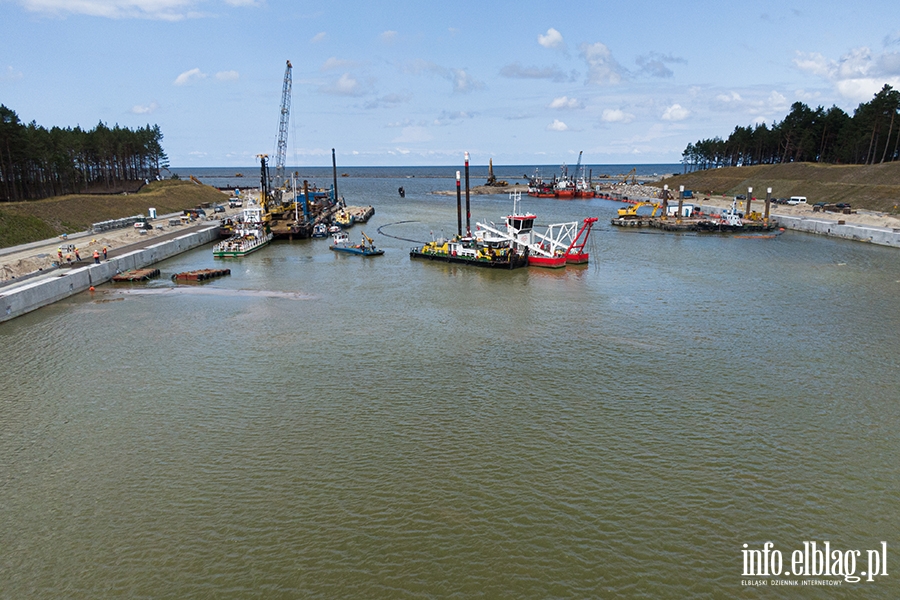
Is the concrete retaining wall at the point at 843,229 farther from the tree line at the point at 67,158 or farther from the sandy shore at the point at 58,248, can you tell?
the tree line at the point at 67,158

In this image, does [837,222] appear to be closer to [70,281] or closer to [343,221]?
[343,221]

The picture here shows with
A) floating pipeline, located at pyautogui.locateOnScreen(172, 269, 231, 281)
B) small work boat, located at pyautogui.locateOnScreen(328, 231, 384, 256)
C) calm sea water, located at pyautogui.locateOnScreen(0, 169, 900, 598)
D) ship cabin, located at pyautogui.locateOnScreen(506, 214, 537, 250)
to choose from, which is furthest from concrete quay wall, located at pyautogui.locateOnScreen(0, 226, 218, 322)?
ship cabin, located at pyautogui.locateOnScreen(506, 214, 537, 250)

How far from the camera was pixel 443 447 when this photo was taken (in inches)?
787

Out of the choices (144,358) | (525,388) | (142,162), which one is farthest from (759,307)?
(142,162)

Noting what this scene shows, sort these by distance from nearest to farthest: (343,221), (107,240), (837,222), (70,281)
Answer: (70,281) < (107,240) < (837,222) < (343,221)

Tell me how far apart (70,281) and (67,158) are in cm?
6960

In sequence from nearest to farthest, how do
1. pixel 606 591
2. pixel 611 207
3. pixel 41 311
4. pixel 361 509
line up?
pixel 606 591, pixel 361 509, pixel 41 311, pixel 611 207

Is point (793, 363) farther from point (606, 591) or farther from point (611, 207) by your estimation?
point (611, 207)

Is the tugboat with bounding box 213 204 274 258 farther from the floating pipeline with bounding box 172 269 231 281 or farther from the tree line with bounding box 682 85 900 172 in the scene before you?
the tree line with bounding box 682 85 900 172

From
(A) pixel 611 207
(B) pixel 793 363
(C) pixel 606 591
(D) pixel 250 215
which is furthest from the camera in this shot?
(A) pixel 611 207

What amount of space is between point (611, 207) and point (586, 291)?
3638 inches

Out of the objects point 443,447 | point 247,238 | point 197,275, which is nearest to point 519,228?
point 197,275

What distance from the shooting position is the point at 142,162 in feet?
454

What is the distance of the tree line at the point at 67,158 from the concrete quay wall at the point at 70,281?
3700cm
